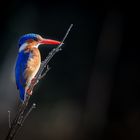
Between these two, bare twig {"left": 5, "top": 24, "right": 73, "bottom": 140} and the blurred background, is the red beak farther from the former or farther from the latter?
the blurred background

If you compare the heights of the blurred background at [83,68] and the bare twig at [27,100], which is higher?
the bare twig at [27,100]

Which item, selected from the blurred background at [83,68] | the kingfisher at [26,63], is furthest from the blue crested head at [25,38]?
the blurred background at [83,68]

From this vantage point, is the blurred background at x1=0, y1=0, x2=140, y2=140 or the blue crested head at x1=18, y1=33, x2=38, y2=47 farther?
the blurred background at x1=0, y1=0, x2=140, y2=140

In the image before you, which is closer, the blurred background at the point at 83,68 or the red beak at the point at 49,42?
the red beak at the point at 49,42

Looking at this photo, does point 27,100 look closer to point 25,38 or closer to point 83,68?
point 25,38

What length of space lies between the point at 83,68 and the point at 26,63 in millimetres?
5220

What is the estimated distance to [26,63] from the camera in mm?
1125

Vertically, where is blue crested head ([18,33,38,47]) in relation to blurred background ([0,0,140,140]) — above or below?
above

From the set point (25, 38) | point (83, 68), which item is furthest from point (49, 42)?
point (83, 68)

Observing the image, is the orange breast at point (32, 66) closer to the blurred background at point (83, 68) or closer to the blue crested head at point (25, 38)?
the blue crested head at point (25, 38)

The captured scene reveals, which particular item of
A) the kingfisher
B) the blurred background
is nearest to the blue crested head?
the kingfisher

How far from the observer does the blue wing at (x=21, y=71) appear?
3.62 feet

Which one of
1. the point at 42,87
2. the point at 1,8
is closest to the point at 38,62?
the point at 42,87

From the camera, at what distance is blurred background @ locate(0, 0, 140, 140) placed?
19.2 ft
